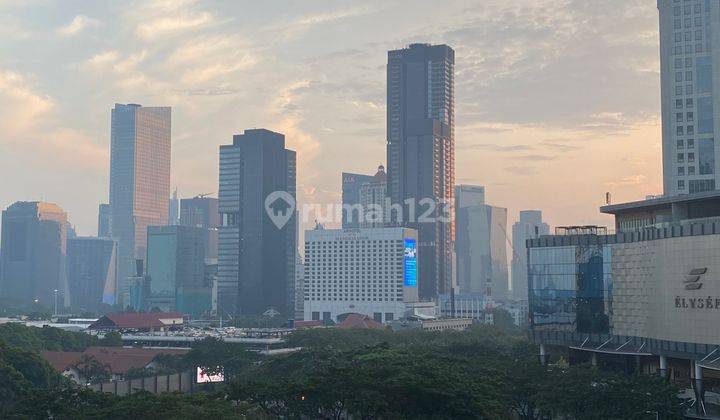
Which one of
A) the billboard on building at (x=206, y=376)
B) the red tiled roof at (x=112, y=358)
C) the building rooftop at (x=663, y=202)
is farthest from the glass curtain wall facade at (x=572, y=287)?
the red tiled roof at (x=112, y=358)

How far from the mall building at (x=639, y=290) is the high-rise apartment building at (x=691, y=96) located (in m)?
48.7

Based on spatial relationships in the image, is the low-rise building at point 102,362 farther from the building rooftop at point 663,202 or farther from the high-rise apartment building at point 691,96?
the high-rise apartment building at point 691,96

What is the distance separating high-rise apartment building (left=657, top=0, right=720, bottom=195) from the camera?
502 ft

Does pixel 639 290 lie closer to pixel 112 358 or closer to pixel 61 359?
pixel 112 358

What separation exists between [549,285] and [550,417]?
2544 cm

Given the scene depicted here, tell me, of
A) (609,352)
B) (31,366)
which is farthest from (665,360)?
(31,366)

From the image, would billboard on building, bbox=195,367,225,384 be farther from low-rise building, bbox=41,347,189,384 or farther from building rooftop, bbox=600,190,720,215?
building rooftop, bbox=600,190,720,215

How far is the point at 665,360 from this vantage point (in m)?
91.9

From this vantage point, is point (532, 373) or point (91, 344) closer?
point (532, 373)

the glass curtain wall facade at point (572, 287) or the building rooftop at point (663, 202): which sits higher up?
the building rooftop at point (663, 202)

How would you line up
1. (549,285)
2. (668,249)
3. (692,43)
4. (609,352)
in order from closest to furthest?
1. (668,249)
2. (609,352)
3. (549,285)
4. (692,43)

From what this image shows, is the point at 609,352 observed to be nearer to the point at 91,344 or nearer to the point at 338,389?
the point at 338,389

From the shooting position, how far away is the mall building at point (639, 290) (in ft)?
276

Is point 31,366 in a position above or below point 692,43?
below
